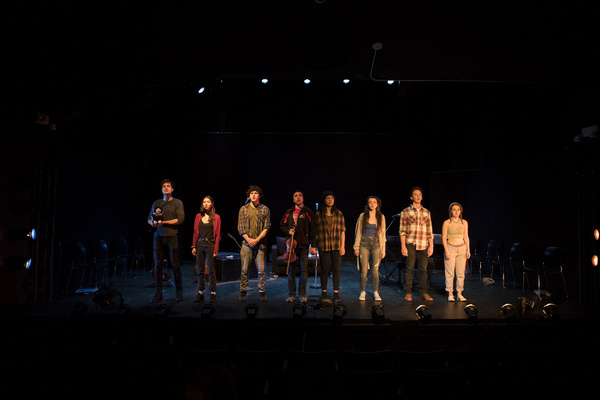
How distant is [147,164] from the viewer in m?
9.58

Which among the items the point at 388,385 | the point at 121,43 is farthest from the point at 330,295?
the point at 121,43

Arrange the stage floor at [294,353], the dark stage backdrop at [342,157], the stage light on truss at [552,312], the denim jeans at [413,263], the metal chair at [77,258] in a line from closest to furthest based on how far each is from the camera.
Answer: the stage floor at [294,353], the stage light on truss at [552,312], the denim jeans at [413,263], the metal chair at [77,258], the dark stage backdrop at [342,157]

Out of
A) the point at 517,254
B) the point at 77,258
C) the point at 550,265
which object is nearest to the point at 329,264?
the point at 517,254

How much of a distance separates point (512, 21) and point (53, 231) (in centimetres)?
794

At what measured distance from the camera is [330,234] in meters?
5.76

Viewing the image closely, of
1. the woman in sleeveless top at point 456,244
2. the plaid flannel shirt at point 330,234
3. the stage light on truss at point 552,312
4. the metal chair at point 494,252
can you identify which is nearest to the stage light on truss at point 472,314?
the stage light on truss at point 552,312

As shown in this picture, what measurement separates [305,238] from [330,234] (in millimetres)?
401

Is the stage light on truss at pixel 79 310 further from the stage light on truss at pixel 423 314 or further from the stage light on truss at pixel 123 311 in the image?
the stage light on truss at pixel 423 314

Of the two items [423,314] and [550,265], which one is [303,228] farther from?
[550,265]

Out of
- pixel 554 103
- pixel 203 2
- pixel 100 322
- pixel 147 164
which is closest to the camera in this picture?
pixel 100 322

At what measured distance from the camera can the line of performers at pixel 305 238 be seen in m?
5.78

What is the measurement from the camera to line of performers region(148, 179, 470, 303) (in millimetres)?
5777

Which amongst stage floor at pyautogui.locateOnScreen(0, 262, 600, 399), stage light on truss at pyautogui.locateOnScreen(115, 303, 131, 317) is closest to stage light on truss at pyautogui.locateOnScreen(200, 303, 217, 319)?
stage floor at pyautogui.locateOnScreen(0, 262, 600, 399)

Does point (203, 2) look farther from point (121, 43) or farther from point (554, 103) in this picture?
point (554, 103)
